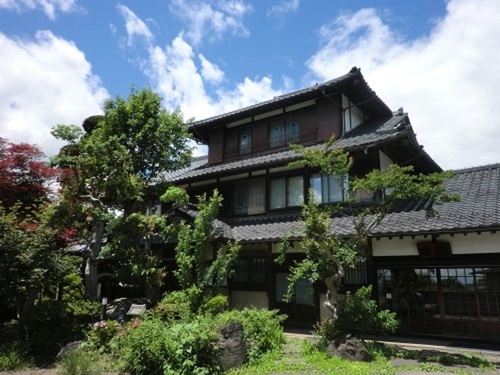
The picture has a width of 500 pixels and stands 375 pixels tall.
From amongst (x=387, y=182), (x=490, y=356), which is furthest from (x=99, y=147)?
(x=490, y=356)

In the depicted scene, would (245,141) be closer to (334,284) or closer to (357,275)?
(357,275)

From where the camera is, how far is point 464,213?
37.2ft

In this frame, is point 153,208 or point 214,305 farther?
point 153,208

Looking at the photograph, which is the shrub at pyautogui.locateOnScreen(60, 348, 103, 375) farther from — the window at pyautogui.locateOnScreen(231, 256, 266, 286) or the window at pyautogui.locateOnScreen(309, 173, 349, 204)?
the window at pyautogui.locateOnScreen(309, 173, 349, 204)

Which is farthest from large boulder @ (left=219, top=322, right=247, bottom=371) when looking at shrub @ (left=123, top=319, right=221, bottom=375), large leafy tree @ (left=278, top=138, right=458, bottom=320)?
large leafy tree @ (left=278, top=138, right=458, bottom=320)

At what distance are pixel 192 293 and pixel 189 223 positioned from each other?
13.2ft

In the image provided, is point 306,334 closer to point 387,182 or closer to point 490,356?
point 490,356

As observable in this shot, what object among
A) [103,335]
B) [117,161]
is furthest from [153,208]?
[103,335]

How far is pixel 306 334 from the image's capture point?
13.0 metres

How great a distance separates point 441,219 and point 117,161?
12728 mm

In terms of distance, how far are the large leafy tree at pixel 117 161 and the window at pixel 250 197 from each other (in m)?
3.03

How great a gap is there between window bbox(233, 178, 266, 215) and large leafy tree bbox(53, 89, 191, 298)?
303cm

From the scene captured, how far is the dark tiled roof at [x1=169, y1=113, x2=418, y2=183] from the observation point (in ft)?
44.4

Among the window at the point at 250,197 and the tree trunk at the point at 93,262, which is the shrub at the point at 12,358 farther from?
the window at the point at 250,197
